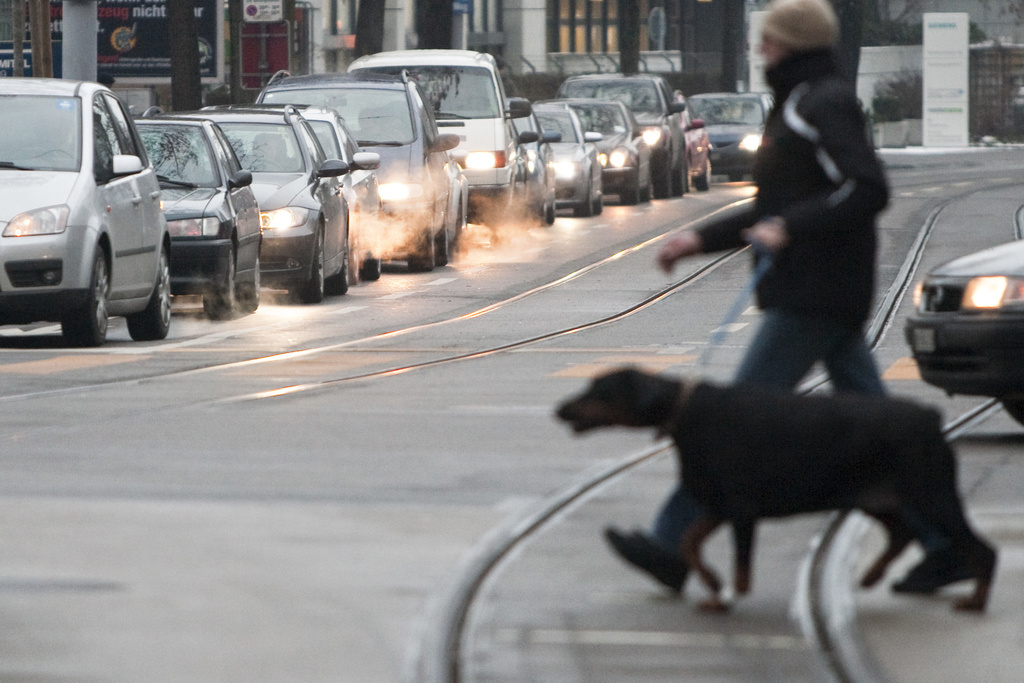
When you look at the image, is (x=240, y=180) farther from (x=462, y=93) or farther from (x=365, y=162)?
(x=462, y=93)

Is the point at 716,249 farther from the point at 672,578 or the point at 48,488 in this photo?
the point at 48,488

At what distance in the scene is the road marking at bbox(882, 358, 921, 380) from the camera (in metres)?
11.4

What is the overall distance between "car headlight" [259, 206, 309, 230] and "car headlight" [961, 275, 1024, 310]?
9.13 metres

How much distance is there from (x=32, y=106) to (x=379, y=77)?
8.61 metres

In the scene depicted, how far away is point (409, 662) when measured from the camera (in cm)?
504

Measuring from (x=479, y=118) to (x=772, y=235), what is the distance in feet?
65.1

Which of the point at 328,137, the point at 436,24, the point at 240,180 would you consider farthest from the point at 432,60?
the point at 436,24

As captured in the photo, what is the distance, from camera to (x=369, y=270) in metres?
20.3

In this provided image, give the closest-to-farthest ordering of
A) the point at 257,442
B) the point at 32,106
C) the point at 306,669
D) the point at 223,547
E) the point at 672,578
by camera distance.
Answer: the point at 306,669 < the point at 672,578 < the point at 223,547 < the point at 257,442 < the point at 32,106

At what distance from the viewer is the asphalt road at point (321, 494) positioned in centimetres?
520

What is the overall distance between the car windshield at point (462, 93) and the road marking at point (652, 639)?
784 inches

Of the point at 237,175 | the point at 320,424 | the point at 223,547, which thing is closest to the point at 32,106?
the point at 237,175

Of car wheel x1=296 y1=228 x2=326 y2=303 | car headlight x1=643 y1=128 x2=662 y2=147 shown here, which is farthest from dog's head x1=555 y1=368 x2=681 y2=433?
car headlight x1=643 y1=128 x2=662 y2=147

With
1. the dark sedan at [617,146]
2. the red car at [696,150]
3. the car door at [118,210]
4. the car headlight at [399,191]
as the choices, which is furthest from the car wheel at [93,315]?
the red car at [696,150]
